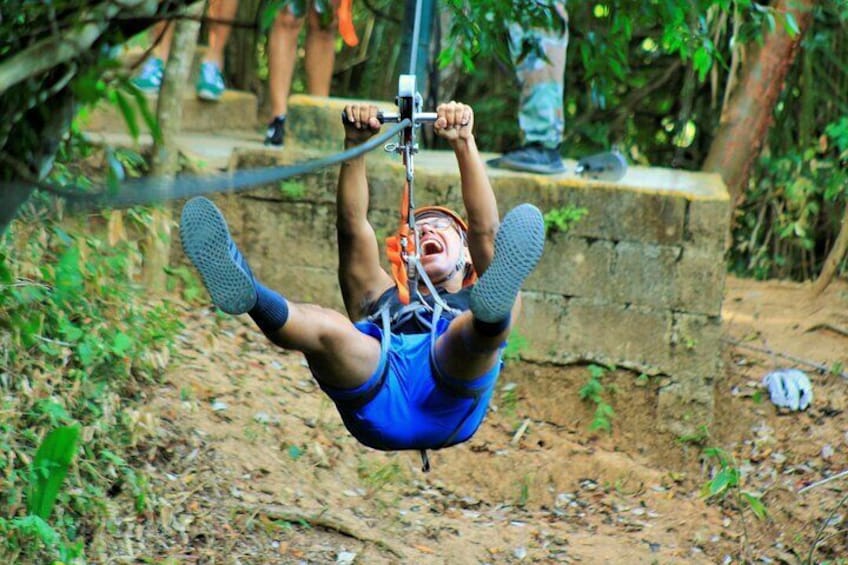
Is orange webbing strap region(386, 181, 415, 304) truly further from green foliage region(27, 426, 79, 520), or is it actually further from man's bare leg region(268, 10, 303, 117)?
man's bare leg region(268, 10, 303, 117)

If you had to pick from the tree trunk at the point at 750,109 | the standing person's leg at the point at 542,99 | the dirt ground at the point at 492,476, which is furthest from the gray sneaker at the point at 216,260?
the tree trunk at the point at 750,109

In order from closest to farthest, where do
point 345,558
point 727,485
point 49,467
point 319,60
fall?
1. point 49,467
2. point 345,558
3. point 727,485
4. point 319,60

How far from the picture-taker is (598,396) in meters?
5.97

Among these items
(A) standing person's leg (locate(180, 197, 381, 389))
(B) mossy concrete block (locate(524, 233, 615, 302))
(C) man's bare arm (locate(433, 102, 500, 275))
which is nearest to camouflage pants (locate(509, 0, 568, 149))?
(B) mossy concrete block (locate(524, 233, 615, 302))

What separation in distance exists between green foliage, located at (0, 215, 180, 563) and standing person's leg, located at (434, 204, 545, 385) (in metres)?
1.48

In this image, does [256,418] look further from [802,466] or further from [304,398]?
[802,466]

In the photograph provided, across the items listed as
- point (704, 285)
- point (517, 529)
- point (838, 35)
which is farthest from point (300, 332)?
point (838, 35)

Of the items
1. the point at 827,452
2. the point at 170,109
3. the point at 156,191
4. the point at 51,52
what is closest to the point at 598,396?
the point at 827,452

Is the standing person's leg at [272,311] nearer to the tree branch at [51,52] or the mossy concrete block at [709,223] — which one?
the tree branch at [51,52]

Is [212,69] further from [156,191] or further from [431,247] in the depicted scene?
[156,191]

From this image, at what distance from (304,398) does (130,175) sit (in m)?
1.30

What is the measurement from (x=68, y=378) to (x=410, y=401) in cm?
174

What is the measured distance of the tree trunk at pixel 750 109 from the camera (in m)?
6.62

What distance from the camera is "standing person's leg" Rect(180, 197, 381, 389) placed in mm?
2812
